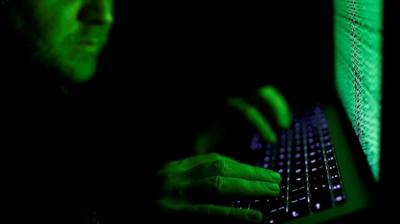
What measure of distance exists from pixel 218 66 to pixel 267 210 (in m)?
1.23

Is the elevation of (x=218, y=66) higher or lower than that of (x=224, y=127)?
higher

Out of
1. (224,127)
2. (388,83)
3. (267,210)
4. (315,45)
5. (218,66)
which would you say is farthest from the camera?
(218,66)

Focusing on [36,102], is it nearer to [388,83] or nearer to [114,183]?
[114,183]

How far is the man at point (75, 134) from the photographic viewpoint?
739mm

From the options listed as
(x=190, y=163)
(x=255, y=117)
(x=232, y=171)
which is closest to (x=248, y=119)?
(x=255, y=117)

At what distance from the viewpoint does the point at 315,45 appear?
1474 millimetres

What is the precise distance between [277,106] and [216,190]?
2.22ft

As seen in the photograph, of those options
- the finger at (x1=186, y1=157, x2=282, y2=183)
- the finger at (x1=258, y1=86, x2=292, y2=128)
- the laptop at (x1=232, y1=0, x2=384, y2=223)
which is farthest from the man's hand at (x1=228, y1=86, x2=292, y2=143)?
the finger at (x1=186, y1=157, x2=282, y2=183)

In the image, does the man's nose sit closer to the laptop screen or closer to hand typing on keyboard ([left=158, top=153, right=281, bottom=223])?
hand typing on keyboard ([left=158, top=153, right=281, bottom=223])

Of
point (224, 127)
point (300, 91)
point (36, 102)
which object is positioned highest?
point (300, 91)

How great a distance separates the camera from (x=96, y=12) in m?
1.08

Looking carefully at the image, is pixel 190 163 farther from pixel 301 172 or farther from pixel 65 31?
pixel 65 31

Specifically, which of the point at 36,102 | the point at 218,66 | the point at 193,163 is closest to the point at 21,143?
the point at 36,102

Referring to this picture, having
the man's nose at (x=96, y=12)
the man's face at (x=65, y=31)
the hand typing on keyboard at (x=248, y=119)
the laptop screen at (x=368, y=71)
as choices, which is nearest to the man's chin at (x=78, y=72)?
the man's face at (x=65, y=31)
